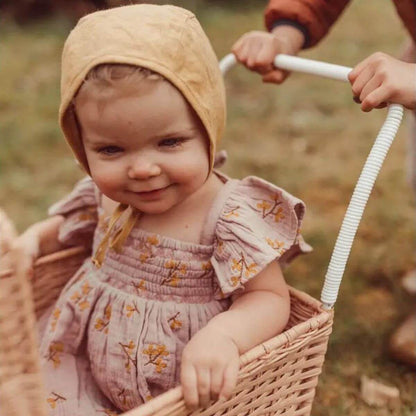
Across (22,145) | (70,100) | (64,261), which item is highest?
(70,100)

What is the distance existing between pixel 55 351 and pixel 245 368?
573 millimetres

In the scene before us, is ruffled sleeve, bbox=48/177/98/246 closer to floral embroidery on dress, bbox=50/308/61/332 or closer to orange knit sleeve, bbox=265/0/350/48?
floral embroidery on dress, bbox=50/308/61/332

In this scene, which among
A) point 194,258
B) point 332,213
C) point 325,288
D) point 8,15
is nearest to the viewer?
point 325,288

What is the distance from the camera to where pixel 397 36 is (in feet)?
14.3

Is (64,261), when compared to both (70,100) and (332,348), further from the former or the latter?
(332,348)

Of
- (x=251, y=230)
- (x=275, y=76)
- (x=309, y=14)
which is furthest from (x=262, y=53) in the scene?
(x=251, y=230)

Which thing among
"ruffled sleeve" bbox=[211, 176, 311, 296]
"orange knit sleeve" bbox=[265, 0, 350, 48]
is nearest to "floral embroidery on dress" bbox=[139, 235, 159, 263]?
"ruffled sleeve" bbox=[211, 176, 311, 296]

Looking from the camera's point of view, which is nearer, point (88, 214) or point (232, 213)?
point (232, 213)

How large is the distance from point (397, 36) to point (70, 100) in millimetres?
3538

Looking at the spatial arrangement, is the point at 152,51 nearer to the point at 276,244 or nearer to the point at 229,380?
the point at 276,244

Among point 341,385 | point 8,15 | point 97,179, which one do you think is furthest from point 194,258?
point 8,15

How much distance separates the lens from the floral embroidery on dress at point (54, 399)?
139 cm

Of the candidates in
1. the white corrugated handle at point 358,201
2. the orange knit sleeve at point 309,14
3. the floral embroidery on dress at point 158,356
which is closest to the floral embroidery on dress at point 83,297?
the floral embroidery on dress at point 158,356

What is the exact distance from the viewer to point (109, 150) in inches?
50.3
